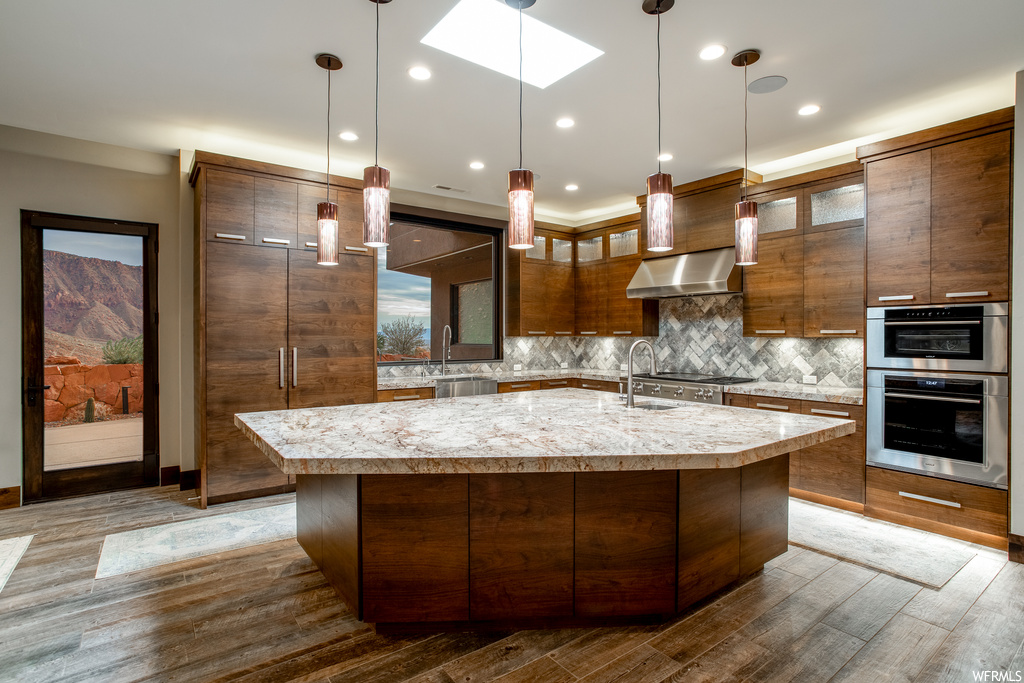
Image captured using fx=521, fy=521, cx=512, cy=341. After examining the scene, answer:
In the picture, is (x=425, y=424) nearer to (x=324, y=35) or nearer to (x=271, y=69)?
(x=324, y=35)

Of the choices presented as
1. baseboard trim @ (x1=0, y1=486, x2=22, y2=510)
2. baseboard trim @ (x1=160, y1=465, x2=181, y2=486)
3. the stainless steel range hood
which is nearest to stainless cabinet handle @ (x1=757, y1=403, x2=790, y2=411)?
the stainless steel range hood

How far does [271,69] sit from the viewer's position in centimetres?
293

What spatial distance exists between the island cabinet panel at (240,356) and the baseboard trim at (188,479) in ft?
1.75

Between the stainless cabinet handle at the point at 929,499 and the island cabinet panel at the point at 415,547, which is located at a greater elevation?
the island cabinet panel at the point at 415,547

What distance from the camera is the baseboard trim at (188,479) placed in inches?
165

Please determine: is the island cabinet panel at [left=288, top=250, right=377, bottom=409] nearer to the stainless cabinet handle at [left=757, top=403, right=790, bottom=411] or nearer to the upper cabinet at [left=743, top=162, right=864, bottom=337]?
the stainless cabinet handle at [left=757, top=403, right=790, bottom=411]

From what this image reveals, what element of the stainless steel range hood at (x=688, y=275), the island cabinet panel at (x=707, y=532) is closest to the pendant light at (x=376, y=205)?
the island cabinet panel at (x=707, y=532)

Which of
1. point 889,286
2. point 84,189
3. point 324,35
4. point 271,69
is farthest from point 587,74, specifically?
point 84,189

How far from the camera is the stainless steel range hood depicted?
4492 millimetres

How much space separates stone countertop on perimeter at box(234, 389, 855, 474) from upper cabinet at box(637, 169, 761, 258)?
2.41 m

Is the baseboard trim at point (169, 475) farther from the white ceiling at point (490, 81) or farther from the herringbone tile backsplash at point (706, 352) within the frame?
the white ceiling at point (490, 81)

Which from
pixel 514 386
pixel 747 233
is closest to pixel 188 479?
pixel 514 386

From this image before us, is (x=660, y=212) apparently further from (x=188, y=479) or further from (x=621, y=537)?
(x=188, y=479)

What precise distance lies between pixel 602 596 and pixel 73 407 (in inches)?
166
